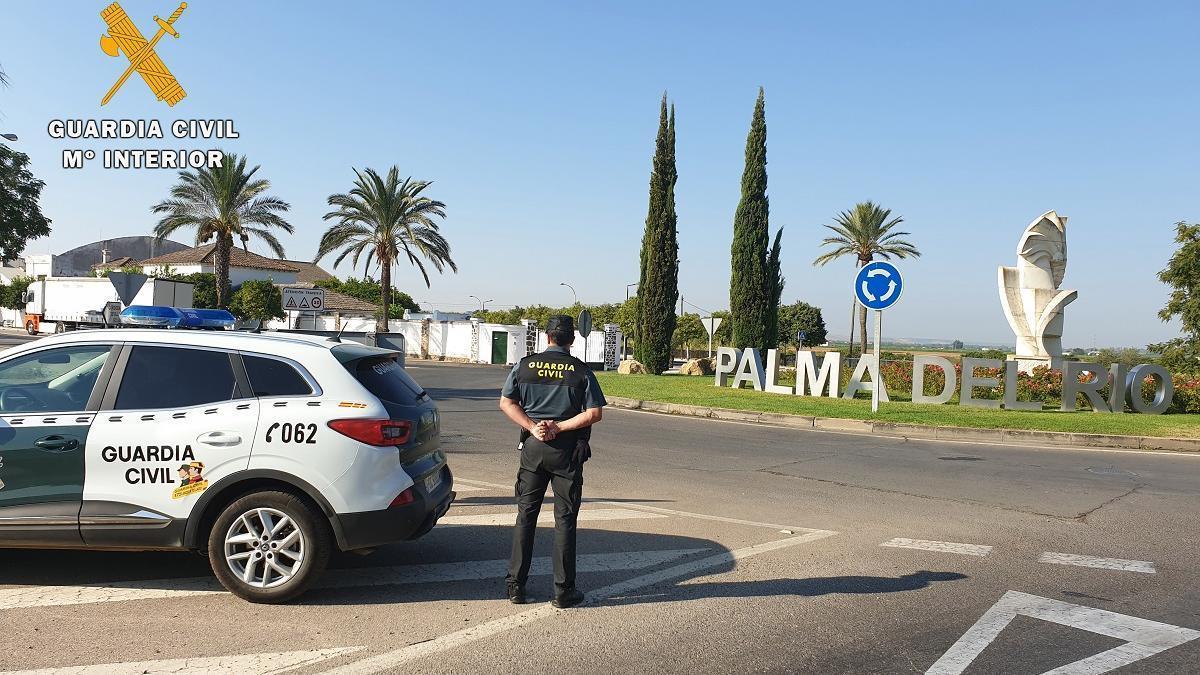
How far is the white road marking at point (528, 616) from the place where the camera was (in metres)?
4.16

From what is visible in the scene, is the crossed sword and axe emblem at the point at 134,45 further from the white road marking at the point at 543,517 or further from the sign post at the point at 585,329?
the sign post at the point at 585,329

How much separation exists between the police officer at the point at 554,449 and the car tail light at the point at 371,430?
0.68 m

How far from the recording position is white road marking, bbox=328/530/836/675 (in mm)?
4160

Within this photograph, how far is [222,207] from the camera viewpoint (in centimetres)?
3944

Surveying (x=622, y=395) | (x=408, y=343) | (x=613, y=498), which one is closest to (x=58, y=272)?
(x=408, y=343)

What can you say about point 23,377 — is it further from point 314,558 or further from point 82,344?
point 314,558

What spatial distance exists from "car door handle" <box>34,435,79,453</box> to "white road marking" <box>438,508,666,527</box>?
9.57ft

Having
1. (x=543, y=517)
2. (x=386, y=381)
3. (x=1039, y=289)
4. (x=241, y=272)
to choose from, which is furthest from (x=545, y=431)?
(x=241, y=272)

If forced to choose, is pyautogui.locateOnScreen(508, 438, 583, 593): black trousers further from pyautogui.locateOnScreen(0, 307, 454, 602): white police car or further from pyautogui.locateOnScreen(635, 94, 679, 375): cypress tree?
pyautogui.locateOnScreen(635, 94, 679, 375): cypress tree

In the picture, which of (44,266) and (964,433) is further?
(44,266)

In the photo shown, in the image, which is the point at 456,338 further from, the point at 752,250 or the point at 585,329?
the point at 752,250

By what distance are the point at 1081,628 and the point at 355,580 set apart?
439cm

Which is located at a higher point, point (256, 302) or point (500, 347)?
point (256, 302)

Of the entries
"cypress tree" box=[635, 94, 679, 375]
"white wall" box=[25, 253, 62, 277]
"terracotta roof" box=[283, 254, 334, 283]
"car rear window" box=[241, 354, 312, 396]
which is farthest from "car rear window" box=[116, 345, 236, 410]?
"white wall" box=[25, 253, 62, 277]
